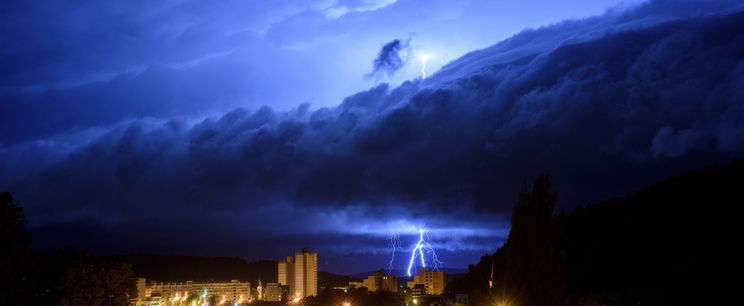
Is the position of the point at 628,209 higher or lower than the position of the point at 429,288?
higher

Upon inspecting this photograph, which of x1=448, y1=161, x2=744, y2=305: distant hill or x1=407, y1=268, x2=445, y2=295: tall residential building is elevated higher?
x1=448, y1=161, x2=744, y2=305: distant hill

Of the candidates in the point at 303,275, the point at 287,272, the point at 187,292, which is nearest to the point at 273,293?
the point at 303,275

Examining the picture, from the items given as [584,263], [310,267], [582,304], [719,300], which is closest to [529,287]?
[582,304]

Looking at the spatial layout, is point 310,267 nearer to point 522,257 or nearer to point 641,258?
point 641,258

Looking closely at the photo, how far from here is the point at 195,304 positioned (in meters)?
93.4

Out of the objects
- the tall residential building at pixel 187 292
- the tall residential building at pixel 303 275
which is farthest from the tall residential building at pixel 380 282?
the tall residential building at pixel 187 292

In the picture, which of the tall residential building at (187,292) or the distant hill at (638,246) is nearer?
the distant hill at (638,246)

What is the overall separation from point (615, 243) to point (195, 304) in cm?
6683

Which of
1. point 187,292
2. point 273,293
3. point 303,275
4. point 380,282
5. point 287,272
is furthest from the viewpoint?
point 287,272

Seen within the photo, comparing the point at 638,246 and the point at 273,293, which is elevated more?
the point at 638,246

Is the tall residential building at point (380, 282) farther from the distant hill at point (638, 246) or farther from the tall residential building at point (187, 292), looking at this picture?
the distant hill at point (638, 246)

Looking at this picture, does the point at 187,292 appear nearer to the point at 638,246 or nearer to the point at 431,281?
the point at 431,281

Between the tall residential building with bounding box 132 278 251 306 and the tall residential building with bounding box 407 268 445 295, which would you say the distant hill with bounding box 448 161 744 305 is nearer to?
the tall residential building with bounding box 132 278 251 306

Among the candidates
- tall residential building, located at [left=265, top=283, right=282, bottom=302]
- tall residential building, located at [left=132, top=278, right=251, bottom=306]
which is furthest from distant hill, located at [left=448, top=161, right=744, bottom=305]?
tall residential building, located at [left=265, top=283, right=282, bottom=302]
